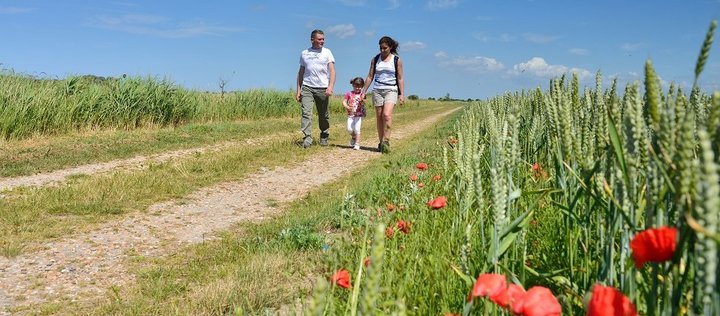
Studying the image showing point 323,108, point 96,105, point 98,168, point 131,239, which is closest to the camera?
point 131,239

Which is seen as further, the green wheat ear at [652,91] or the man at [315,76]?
the man at [315,76]

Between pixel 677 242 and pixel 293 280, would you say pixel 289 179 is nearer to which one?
pixel 293 280

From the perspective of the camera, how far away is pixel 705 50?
90 centimetres

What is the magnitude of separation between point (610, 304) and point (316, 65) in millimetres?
9357

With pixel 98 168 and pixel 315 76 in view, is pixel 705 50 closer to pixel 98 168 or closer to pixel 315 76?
pixel 98 168

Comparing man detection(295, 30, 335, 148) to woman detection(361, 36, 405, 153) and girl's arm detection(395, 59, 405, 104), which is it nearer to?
woman detection(361, 36, 405, 153)

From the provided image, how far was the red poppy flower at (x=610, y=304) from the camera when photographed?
36.7 inches

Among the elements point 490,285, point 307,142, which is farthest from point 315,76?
point 490,285

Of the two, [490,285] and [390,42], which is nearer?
[490,285]

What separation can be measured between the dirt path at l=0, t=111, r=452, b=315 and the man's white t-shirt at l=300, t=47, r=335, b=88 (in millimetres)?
2852

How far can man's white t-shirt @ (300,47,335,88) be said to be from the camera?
999 cm

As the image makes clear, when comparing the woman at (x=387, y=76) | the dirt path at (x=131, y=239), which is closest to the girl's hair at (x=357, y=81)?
the woman at (x=387, y=76)

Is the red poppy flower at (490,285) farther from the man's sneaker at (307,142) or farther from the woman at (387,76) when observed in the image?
the man's sneaker at (307,142)

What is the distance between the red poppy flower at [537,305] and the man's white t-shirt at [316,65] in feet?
30.1
